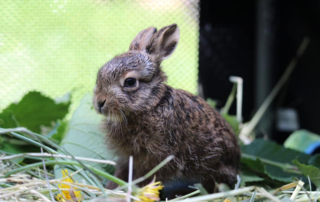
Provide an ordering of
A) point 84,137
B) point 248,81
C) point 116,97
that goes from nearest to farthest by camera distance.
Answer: point 116,97
point 84,137
point 248,81

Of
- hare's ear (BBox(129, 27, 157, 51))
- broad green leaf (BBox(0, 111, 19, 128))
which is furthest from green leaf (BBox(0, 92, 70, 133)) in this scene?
hare's ear (BBox(129, 27, 157, 51))

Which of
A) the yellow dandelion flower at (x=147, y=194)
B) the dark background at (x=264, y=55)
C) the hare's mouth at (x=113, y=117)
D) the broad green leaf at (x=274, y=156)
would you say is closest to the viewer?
the yellow dandelion flower at (x=147, y=194)

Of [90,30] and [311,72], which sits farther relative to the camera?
[311,72]

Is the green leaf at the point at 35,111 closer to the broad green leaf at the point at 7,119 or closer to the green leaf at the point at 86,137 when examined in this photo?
the broad green leaf at the point at 7,119

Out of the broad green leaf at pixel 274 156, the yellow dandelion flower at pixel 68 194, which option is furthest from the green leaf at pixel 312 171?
the yellow dandelion flower at pixel 68 194

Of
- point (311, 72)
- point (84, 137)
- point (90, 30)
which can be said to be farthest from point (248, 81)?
point (84, 137)

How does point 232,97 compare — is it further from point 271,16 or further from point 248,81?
point 271,16

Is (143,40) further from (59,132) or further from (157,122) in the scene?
(59,132)
